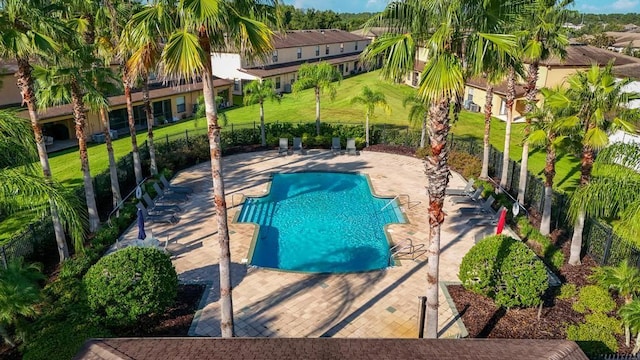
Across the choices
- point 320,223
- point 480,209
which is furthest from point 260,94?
point 480,209

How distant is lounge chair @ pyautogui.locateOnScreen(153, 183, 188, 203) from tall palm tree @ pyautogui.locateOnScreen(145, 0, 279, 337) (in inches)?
460

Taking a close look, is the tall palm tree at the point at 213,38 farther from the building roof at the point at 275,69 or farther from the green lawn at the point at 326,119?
the building roof at the point at 275,69

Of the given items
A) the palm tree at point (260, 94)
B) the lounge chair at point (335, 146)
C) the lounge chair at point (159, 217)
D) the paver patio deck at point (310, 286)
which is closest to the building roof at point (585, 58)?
the lounge chair at point (335, 146)

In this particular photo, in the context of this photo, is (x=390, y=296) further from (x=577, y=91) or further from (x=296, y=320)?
(x=577, y=91)

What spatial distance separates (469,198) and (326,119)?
65.5 feet

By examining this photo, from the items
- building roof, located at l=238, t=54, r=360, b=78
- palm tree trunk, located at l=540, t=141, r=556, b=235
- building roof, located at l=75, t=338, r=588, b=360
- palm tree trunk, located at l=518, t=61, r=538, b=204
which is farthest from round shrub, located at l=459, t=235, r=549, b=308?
building roof, located at l=238, t=54, r=360, b=78

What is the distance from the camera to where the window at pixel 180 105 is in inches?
1632

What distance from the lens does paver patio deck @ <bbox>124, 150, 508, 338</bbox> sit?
12.7 metres

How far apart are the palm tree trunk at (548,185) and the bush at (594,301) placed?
183 inches

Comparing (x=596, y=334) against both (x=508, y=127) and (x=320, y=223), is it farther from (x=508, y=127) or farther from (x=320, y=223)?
(x=508, y=127)

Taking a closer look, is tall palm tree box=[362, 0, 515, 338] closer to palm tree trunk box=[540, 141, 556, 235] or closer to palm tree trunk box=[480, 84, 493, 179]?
palm tree trunk box=[540, 141, 556, 235]

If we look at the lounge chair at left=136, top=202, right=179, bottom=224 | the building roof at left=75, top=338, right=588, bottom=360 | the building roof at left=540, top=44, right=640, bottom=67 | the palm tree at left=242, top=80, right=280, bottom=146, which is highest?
the building roof at left=540, top=44, right=640, bottom=67

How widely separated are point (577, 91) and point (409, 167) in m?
14.3

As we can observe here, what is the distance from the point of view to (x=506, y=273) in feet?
41.5
